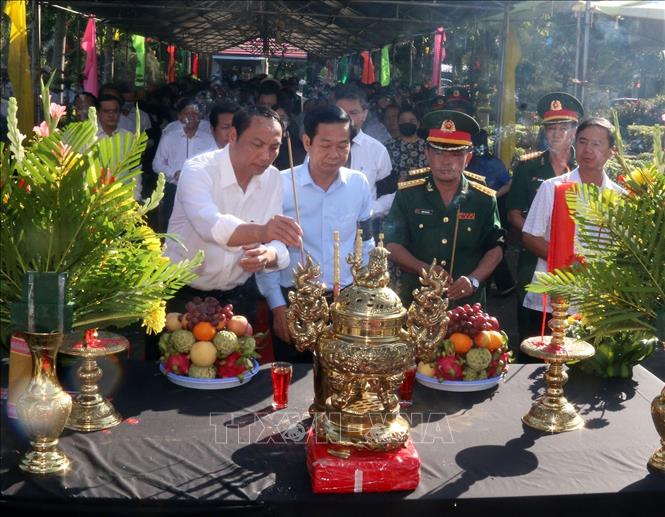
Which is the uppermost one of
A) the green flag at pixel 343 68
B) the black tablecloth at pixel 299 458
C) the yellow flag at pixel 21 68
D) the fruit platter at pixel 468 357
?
the green flag at pixel 343 68

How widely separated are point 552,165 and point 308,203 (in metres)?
1.68

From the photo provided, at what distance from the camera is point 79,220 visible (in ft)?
5.74

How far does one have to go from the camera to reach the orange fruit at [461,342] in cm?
236

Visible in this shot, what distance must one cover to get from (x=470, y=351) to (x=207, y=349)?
0.78 m

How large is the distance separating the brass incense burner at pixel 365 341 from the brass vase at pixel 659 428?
1.81 feet

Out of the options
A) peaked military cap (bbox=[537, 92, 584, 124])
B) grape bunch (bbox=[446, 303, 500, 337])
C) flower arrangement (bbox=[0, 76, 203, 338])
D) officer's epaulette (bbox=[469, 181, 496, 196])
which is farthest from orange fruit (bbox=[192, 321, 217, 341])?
peaked military cap (bbox=[537, 92, 584, 124])

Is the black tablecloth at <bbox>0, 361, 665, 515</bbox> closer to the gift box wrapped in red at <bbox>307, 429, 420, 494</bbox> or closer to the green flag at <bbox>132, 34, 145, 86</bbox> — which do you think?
the gift box wrapped in red at <bbox>307, 429, 420, 494</bbox>

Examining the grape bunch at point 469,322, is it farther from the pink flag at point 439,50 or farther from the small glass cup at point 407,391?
the pink flag at point 439,50

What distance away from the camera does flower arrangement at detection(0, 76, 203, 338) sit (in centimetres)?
172

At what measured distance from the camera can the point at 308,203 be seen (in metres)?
3.24

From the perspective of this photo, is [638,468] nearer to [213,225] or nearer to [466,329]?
[466,329]

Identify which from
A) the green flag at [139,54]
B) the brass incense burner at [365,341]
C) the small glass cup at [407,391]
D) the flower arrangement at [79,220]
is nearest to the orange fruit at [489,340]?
the small glass cup at [407,391]

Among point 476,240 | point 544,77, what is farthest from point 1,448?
point 544,77

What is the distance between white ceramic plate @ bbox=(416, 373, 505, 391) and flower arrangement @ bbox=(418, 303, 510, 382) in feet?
0.05
